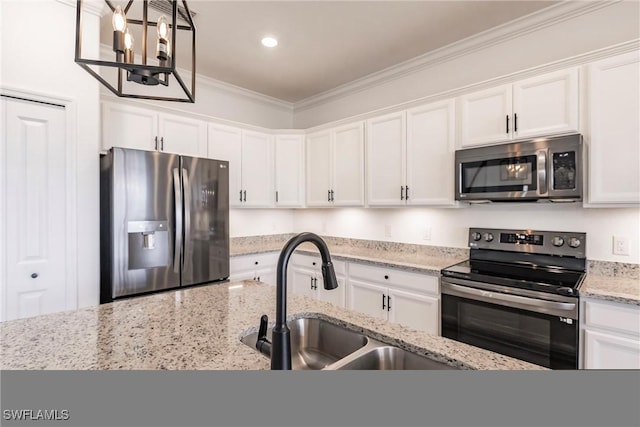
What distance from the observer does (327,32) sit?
104 inches

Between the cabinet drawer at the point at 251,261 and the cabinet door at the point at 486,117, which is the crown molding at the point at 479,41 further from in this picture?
the cabinet drawer at the point at 251,261

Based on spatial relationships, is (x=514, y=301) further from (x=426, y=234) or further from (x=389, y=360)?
(x=389, y=360)

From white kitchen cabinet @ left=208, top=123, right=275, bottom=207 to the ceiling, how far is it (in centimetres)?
67

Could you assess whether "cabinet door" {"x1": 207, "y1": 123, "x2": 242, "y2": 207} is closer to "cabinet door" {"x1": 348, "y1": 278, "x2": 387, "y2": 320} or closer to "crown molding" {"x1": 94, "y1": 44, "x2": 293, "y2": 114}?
"crown molding" {"x1": 94, "y1": 44, "x2": 293, "y2": 114}

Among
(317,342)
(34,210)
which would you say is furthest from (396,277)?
(34,210)

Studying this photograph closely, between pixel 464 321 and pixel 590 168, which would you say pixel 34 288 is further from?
pixel 590 168

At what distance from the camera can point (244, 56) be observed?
10.0ft

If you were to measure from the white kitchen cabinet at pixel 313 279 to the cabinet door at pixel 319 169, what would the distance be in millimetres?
682

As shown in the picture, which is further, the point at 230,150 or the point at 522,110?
the point at 230,150

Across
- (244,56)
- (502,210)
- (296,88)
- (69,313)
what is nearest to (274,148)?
(296,88)

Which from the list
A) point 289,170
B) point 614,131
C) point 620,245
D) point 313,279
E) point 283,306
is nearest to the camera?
point 283,306

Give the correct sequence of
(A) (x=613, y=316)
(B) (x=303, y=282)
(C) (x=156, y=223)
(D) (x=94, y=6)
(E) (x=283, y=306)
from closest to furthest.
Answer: (E) (x=283, y=306) → (A) (x=613, y=316) → (D) (x=94, y=6) → (C) (x=156, y=223) → (B) (x=303, y=282)

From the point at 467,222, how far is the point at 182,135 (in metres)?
2.77
